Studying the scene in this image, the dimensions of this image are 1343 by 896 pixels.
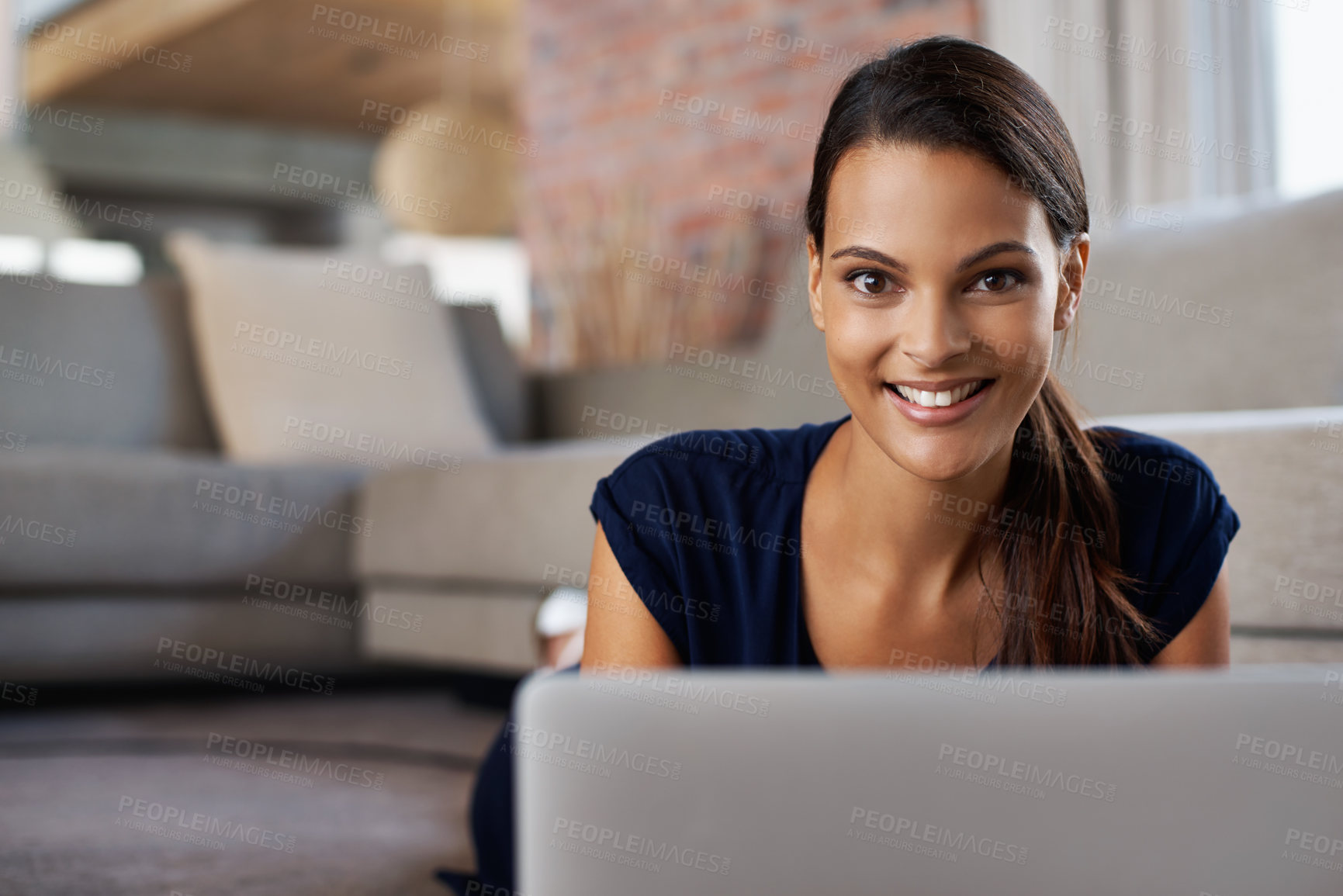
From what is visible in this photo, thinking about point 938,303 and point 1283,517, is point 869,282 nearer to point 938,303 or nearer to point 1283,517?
point 938,303

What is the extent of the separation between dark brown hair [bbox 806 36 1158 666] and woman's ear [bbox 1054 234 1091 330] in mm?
14

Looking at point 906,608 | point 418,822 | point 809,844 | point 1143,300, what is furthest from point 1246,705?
point 1143,300

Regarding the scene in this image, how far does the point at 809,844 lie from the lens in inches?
16.3

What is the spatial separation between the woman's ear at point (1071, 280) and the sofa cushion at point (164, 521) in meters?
1.66

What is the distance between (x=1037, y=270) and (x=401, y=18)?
20.2 ft

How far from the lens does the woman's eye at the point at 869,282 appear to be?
0.83 m

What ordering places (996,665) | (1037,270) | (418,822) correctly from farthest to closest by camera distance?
(418,822), (996,665), (1037,270)

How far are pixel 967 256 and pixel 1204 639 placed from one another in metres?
0.43

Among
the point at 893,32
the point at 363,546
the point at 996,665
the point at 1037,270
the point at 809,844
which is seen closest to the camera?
the point at 809,844

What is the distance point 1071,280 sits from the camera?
96cm

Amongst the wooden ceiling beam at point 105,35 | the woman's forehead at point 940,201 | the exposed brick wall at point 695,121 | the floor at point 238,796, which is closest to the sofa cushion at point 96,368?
the floor at point 238,796

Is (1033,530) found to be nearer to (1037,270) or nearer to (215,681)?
(1037,270)

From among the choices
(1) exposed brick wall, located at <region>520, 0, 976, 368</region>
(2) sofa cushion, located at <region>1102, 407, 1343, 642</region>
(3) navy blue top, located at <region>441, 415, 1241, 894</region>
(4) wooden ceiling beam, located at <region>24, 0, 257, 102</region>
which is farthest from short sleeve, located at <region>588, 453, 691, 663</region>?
(4) wooden ceiling beam, located at <region>24, 0, 257, 102</region>

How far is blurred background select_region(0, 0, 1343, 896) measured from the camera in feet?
4.98
